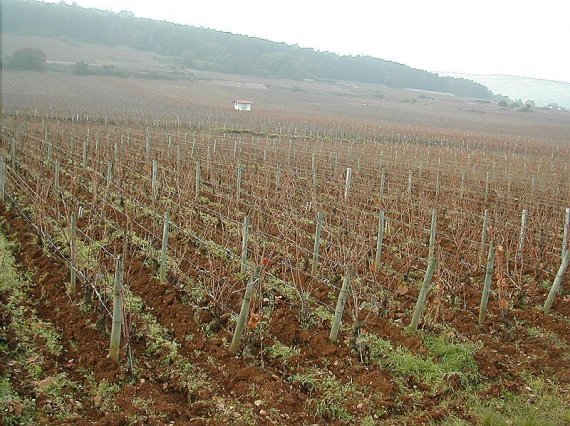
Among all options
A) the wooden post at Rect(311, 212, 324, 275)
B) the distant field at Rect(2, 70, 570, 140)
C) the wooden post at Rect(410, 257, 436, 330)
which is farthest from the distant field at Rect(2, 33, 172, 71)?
the wooden post at Rect(410, 257, 436, 330)

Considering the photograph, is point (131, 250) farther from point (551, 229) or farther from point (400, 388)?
point (551, 229)

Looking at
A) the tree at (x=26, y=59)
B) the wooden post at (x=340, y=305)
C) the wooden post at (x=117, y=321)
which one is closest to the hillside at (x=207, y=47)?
the tree at (x=26, y=59)

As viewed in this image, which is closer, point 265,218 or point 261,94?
point 265,218

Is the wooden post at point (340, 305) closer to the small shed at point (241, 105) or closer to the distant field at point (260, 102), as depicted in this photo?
the distant field at point (260, 102)

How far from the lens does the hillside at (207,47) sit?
81.5m

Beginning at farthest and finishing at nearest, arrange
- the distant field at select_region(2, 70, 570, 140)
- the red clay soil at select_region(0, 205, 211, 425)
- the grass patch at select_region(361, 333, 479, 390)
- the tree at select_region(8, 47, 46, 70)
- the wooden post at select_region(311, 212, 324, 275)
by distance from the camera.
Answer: the tree at select_region(8, 47, 46, 70) → the distant field at select_region(2, 70, 570, 140) → the wooden post at select_region(311, 212, 324, 275) → the grass patch at select_region(361, 333, 479, 390) → the red clay soil at select_region(0, 205, 211, 425)

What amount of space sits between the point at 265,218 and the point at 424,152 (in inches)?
693

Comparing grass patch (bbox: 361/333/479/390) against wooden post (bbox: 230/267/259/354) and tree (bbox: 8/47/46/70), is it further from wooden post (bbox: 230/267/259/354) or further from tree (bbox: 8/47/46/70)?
tree (bbox: 8/47/46/70)

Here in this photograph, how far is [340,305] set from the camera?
205 inches

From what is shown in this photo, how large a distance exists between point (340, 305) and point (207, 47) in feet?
325

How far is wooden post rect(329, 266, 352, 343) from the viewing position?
5168mm

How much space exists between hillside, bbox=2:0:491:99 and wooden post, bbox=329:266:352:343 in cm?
7885

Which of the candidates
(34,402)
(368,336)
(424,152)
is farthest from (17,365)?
(424,152)

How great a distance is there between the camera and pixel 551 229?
32.4ft
